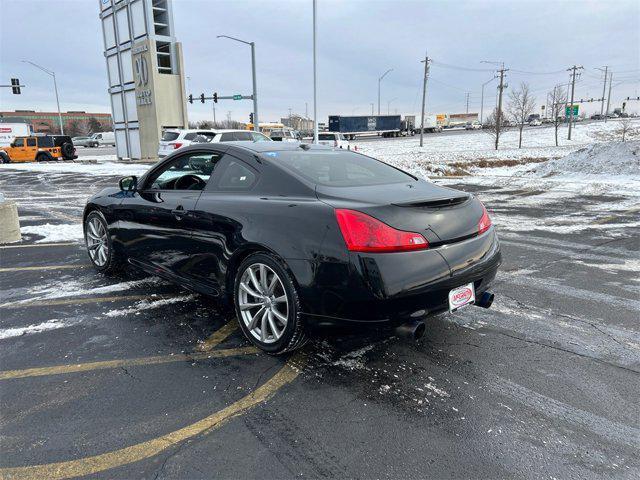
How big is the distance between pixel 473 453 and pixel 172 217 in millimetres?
3009

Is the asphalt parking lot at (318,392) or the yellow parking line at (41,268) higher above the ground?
the yellow parking line at (41,268)

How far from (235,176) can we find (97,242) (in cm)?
266

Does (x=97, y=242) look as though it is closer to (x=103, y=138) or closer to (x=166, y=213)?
(x=166, y=213)

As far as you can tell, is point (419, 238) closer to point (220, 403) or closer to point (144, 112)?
point (220, 403)

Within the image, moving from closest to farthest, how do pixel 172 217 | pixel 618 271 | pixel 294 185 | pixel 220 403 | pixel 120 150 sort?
pixel 220 403
pixel 294 185
pixel 172 217
pixel 618 271
pixel 120 150

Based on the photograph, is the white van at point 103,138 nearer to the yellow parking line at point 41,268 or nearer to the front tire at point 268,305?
the yellow parking line at point 41,268

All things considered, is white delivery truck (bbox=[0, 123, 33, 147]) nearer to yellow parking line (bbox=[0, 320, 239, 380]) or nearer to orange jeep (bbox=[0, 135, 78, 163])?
orange jeep (bbox=[0, 135, 78, 163])

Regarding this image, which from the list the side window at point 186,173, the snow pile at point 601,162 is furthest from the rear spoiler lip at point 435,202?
the snow pile at point 601,162

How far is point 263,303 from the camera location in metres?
3.30

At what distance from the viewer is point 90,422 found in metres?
2.59

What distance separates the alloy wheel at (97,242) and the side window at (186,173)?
1123 millimetres

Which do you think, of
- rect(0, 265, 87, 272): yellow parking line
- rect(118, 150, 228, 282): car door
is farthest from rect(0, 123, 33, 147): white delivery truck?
rect(118, 150, 228, 282): car door

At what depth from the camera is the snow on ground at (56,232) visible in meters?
7.33

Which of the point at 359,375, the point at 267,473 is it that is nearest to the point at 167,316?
the point at 359,375
